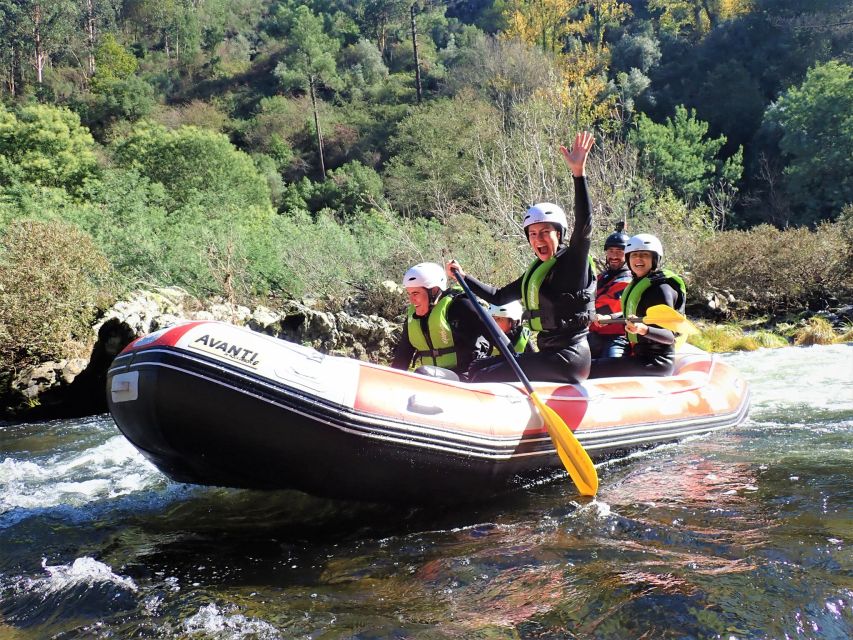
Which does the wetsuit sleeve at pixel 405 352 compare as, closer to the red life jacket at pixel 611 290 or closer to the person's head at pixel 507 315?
the person's head at pixel 507 315

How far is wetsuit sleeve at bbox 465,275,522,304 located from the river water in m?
1.21

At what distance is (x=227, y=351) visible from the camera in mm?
3436

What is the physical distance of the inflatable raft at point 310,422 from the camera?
11.1ft

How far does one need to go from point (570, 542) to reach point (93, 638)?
6.50 ft

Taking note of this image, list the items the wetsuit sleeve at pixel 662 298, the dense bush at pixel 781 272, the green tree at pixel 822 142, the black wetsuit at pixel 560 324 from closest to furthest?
the black wetsuit at pixel 560 324, the wetsuit sleeve at pixel 662 298, the dense bush at pixel 781 272, the green tree at pixel 822 142

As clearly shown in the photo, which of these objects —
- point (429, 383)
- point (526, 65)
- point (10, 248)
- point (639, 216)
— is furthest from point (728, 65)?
point (429, 383)

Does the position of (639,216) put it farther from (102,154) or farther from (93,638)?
(102,154)

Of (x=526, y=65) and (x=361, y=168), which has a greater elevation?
(x=526, y=65)

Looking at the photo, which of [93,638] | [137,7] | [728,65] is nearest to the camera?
[93,638]

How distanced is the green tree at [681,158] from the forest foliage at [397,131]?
11 cm

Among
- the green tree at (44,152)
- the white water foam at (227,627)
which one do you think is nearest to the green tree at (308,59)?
the green tree at (44,152)

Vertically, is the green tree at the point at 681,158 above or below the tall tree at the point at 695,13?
below

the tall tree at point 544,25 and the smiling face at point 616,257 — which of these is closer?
the smiling face at point 616,257

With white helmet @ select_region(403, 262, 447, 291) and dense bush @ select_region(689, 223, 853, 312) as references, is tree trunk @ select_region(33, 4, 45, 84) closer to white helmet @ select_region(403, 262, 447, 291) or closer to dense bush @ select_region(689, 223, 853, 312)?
dense bush @ select_region(689, 223, 853, 312)
